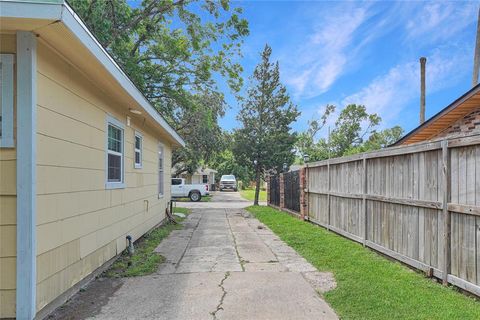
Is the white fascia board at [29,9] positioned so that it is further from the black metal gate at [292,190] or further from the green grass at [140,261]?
the black metal gate at [292,190]

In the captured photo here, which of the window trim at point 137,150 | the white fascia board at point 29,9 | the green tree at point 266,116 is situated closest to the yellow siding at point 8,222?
the white fascia board at point 29,9

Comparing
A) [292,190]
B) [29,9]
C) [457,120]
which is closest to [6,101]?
[29,9]

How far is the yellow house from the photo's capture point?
142 inches

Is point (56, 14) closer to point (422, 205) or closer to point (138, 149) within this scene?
point (422, 205)

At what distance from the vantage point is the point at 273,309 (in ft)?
13.8

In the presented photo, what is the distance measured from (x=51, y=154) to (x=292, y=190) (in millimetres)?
11268

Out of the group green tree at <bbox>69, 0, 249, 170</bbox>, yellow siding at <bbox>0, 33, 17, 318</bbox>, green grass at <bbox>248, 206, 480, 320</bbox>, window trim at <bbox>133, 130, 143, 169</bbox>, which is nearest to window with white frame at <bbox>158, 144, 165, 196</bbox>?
window trim at <bbox>133, 130, 143, 169</bbox>

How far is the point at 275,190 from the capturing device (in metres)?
18.7

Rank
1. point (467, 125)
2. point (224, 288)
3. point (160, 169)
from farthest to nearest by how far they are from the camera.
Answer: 1. point (160, 169)
2. point (467, 125)
3. point (224, 288)

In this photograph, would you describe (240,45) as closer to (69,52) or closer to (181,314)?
(69,52)

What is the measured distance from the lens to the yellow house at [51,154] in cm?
360

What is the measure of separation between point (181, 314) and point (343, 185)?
18.9 ft

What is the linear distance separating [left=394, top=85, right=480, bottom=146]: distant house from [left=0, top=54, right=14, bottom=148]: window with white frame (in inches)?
264

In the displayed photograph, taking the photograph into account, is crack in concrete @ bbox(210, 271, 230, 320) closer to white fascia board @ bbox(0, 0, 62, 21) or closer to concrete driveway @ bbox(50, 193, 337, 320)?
concrete driveway @ bbox(50, 193, 337, 320)
